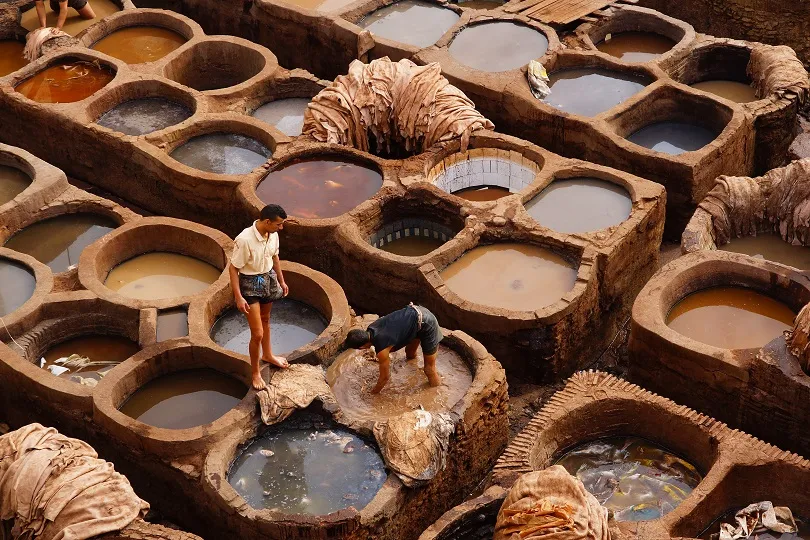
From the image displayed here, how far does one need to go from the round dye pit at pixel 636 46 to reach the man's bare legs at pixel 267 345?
795cm

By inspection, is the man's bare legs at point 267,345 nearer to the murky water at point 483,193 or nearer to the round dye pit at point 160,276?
the round dye pit at point 160,276

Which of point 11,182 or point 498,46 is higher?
point 498,46

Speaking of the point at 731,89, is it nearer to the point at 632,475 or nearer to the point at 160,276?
the point at 632,475

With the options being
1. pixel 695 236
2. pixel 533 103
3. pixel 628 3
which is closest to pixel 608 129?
pixel 533 103

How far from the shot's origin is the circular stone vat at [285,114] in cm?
1605

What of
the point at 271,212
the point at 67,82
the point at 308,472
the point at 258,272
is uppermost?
the point at 271,212

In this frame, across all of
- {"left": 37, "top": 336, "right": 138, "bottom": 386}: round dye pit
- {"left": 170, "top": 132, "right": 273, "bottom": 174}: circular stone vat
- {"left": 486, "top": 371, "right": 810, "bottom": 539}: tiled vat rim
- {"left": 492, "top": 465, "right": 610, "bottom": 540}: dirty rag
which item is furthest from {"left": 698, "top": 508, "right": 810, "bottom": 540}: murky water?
{"left": 170, "top": 132, "right": 273, "bottom": 174}: circular stone vat

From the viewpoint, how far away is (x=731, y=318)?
12.4 metres

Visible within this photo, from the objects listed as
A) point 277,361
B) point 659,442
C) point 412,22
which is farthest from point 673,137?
point 277,361

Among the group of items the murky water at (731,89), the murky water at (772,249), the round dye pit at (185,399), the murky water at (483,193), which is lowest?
the round dye pit at (185,399)

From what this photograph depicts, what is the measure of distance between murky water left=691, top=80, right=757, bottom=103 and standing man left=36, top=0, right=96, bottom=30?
8.94 m

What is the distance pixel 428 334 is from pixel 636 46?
7.94 m

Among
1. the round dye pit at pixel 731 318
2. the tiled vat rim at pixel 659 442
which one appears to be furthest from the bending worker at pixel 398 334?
the round dye pit at pixel 731 318

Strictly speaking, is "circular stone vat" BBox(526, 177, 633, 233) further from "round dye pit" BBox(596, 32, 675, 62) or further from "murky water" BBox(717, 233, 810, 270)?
"round dye pit" BBox(596, 32, 675, 62)
